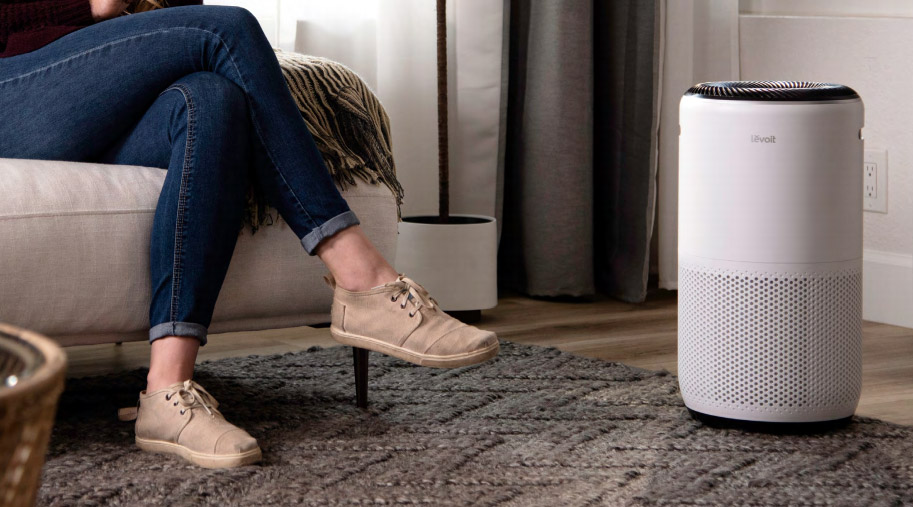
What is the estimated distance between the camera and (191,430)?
3.95ft

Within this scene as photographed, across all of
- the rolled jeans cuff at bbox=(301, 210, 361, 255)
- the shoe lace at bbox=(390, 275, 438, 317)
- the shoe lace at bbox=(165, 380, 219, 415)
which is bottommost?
the shoe lace at bbox=(165, 380, 219, 415)

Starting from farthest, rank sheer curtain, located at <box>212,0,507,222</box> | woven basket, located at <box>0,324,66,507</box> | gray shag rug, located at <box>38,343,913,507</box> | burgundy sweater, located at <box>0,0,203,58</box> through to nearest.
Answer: sheer curtain, located at <box>212,0,507,222</box> → burgundy sweater, located at <box>0,0,203,58</box> → gray shag rug, located at <box>38,343,913,507</box> → woven basket, located at <box>0,324,66,507</box>

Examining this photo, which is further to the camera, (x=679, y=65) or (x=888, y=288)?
(x=679, y=65)

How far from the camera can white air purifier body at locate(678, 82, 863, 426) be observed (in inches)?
49.4

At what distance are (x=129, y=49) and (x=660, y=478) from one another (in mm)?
838

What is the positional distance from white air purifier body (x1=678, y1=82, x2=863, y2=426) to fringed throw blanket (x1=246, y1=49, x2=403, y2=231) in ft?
1.52

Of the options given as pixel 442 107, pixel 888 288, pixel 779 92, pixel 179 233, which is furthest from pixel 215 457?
pixel 888 288

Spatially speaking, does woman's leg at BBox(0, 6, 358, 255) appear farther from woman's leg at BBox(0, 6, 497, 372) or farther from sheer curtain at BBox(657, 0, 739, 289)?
sheer curtain at BBox(657, 0, 739, 289)

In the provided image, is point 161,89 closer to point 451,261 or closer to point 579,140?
point 451,261

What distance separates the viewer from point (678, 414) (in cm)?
141

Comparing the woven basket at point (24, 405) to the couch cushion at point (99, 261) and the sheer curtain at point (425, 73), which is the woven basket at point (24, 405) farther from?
the sheer curtain at point (425, 73)

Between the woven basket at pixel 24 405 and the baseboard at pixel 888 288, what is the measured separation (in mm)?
1910

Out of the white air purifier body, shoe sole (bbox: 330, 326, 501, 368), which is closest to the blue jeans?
shoe sole (bbox: 330, 326, 501, 368)

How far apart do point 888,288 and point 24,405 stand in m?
2.02
